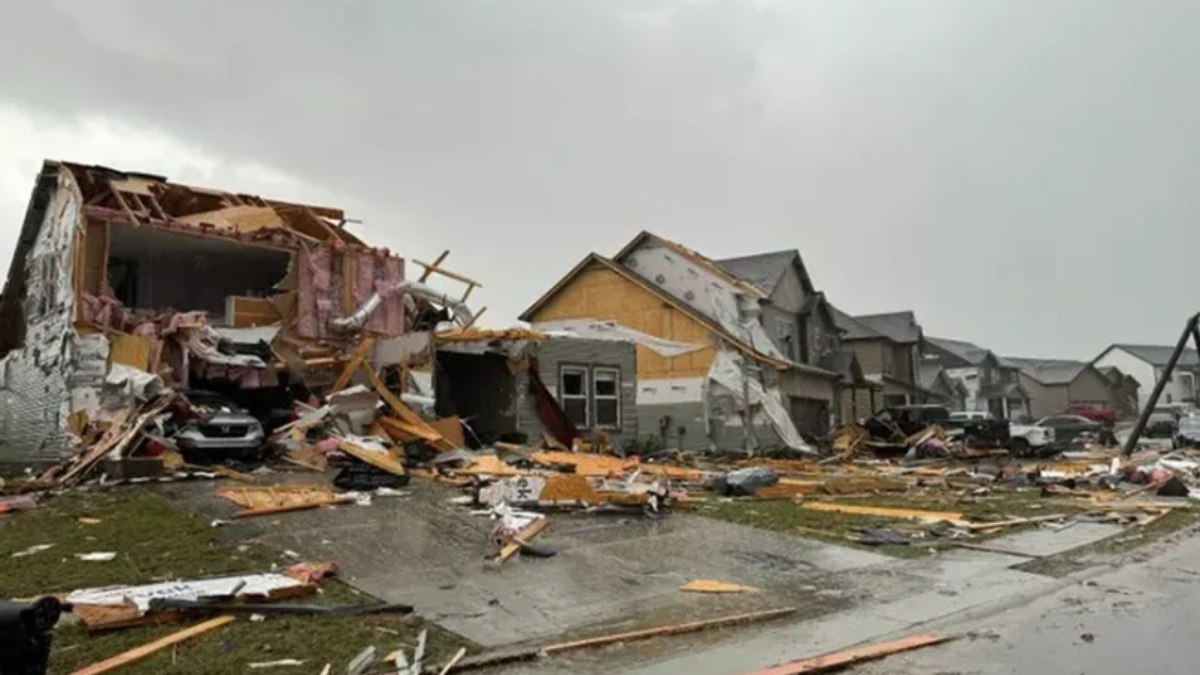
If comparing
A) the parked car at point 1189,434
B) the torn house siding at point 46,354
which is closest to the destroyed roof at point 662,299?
the parked car at point 1189,434

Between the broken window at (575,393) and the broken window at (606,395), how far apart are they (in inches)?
14.7

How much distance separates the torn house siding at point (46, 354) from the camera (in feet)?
56.7

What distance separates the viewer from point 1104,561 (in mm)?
9234

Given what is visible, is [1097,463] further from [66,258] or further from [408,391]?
[66,258]

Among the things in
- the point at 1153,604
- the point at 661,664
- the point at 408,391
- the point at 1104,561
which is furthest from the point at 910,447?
the point at 661,664

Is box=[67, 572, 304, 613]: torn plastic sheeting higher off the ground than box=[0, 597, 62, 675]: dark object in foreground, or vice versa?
box=[0, 597, 62, 675]: dark object in foreground

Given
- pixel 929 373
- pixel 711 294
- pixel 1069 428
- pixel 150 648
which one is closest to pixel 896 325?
pixel 929 373

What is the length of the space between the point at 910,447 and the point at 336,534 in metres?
25.2

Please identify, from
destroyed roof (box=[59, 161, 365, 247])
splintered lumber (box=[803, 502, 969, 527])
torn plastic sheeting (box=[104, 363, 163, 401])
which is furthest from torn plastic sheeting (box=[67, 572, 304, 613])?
destroyed roof (box=[59, 161, 365, 247])

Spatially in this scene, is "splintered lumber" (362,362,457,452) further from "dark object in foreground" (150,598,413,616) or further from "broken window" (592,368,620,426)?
"dark object in foreground" (150,598,413,616)

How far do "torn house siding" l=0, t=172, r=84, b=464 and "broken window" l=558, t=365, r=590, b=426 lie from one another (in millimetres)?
11915

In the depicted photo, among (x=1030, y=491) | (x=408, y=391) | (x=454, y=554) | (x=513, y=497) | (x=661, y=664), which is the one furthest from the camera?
(x=408, y=391)

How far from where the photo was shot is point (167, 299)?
2231cm

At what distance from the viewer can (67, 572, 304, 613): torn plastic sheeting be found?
6184 mm
